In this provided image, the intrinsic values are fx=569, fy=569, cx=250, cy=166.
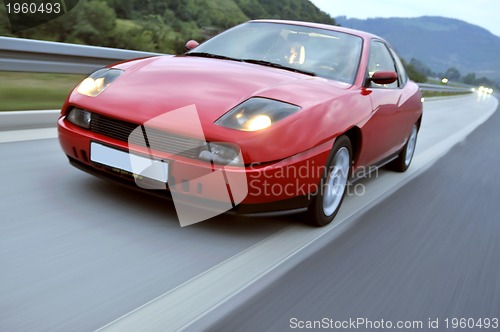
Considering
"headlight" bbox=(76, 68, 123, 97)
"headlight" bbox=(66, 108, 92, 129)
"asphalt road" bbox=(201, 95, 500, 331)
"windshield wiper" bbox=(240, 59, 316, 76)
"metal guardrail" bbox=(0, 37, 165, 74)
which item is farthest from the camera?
"metal guardrail" bbox=(0, 37, 165, 74)

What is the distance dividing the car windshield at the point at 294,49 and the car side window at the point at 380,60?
0.58 feet

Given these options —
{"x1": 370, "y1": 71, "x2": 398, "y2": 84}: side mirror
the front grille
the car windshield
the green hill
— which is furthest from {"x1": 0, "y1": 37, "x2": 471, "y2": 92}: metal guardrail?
{"x1": 370, "y1": 71, "x2": 398, "y2": 84}: side mirror

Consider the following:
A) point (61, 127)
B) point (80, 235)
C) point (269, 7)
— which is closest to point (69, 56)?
point (61, 127)

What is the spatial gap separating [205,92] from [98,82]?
723 mm

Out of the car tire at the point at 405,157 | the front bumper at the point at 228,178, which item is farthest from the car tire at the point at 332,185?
the car tire at the point at 405,157

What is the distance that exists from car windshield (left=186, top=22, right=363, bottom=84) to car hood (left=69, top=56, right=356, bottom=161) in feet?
0.84

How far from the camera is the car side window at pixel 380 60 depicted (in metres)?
4.49

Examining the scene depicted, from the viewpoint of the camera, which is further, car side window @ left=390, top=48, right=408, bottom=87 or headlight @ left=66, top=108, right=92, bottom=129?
car side window @ left=390, top=48, right=408, bottom=87

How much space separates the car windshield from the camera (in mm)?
4148

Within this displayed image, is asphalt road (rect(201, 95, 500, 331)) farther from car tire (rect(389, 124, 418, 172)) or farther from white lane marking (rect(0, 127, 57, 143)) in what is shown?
white lane marking (rect(0, 127, 57, 143))

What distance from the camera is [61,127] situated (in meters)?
3.41

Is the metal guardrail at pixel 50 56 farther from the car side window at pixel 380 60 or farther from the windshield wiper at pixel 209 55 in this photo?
the car side window at pixel 380 60

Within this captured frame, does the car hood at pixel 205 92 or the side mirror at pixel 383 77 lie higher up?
the side mirror at pixel 383 77

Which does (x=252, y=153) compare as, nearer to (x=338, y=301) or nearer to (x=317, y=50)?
(x=338, y=301)
